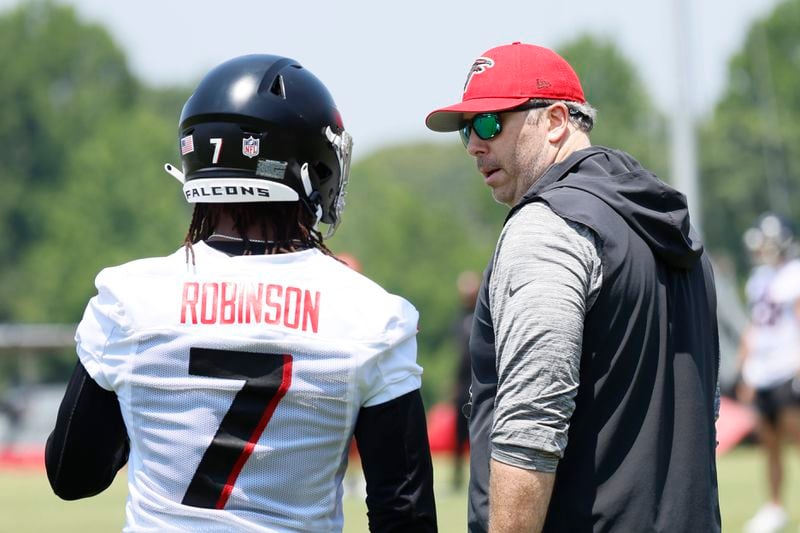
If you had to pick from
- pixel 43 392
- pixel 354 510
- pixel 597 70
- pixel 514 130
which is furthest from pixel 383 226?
pixel 514 130

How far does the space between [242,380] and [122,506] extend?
10.5 meters

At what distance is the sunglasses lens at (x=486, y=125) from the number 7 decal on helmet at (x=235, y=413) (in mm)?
887

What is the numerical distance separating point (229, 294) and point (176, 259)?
0.18 metres

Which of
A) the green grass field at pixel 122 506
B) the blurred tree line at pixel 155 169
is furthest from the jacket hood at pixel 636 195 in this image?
the blurred tree line at pixel 155 169

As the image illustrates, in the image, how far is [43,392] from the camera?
2353 cm

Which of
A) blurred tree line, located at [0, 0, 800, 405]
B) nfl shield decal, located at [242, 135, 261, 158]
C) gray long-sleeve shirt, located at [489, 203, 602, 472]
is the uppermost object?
nfl shield decal, located at [242, 135, 261, 158]

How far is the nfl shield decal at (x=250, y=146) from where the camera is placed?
10.6ft

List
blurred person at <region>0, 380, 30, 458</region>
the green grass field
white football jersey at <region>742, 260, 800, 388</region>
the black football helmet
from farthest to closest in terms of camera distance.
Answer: blurred person at <region>0, 380, 30, 458</region>, white football jersey at <region>742, 260, 800, 388</region>, the green grass field, the black football helmet

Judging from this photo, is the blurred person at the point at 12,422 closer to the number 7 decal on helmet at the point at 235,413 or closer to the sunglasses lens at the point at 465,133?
the sunglasses lens at the point at 465,133

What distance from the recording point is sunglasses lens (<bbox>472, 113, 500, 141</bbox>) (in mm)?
3484

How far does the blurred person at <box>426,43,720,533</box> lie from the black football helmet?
46 centimetres

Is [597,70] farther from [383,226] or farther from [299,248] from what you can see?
[299,248]

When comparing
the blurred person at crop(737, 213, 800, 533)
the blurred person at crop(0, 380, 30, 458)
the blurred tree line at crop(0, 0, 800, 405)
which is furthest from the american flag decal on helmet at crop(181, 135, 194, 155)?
the blurred tree line at crop(0, 0, 800, 405)

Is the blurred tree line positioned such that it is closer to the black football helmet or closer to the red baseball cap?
the red baseball cap
